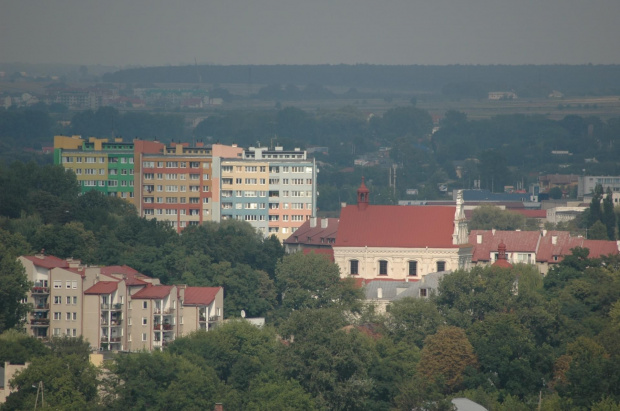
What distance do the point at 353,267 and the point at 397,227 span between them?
3.65m

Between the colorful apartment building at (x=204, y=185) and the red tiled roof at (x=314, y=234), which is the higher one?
the colorful apartment building at (x=204, y=185)

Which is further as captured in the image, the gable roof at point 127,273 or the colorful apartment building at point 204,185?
the colorful apartment building at point 204,185

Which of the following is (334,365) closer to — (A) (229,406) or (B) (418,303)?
(A) (229,406)

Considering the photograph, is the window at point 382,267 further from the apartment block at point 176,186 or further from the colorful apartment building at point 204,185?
the apartment block at point 176,186

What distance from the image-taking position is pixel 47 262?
308 ft

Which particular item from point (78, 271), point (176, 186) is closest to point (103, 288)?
point (78, 271)

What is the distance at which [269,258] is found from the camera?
119188 millimetres

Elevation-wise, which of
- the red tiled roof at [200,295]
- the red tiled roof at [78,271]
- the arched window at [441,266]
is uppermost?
the red tiled roof at [78,271]

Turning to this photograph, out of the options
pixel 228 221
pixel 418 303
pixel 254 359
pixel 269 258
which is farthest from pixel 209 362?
pixel 228 221

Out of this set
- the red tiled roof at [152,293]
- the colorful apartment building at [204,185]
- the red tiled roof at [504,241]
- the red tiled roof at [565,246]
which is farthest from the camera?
the colorful apartment building at [204,185]

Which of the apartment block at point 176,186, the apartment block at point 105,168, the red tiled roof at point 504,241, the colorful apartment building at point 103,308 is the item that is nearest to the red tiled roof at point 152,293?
the colorful apartment building at point 103,308

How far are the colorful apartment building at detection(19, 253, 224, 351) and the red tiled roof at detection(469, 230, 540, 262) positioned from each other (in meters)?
30.4

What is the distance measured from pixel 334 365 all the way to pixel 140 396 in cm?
905

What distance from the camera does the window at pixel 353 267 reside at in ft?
364
